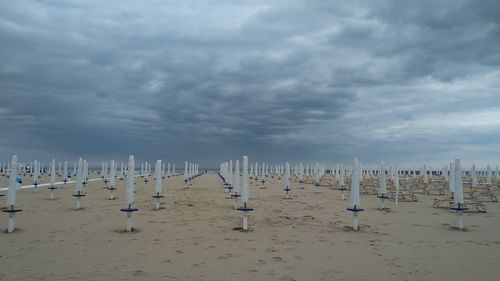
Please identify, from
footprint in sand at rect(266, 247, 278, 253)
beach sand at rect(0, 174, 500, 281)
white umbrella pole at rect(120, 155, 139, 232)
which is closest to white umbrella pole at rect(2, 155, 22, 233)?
beach sand at rect(0, 174, 500, 281)

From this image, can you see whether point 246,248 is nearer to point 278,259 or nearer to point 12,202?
point 278,259

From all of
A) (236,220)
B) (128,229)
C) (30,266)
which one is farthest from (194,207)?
(30,266)

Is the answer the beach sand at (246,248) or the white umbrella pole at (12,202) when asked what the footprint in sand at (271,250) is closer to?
the beach sand at (246,248)

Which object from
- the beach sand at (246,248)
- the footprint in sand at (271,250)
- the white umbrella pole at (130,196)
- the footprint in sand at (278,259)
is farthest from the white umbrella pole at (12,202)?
the footprint in sand at (278,259)

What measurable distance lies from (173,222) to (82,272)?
4.52m

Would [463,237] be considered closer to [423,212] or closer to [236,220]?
[423,212]

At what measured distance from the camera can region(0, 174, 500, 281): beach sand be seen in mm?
5289

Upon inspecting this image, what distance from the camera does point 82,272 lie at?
5.20 m

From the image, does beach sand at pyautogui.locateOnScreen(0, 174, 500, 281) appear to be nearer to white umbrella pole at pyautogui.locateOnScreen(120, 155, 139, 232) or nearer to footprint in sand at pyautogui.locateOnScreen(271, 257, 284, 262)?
footprint in sand at pyautogui.locateOnScreen(271, 257, 284, 262)

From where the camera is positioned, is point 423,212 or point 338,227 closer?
point 338,227

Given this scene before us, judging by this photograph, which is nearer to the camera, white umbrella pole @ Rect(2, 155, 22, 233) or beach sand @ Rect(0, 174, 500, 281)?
beach sand @ Rect(0, 174, 500, 281)

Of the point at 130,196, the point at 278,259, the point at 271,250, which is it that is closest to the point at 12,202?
the point at 130,196

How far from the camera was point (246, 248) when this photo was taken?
680 cm

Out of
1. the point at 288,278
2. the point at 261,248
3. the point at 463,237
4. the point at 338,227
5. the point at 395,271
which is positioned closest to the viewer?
the point at 288,278
